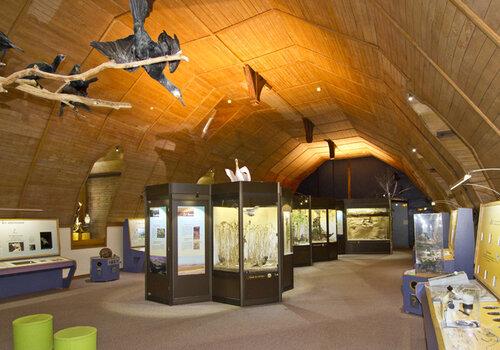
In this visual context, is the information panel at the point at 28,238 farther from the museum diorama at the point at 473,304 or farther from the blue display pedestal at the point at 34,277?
the museum diorama at the point at 473,304

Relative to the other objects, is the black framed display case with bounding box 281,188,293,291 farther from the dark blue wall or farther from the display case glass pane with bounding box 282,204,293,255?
the dark blue wall

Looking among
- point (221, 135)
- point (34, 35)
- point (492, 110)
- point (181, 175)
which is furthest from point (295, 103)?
point (492, 110)

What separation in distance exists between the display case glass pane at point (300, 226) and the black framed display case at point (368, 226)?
534 cm

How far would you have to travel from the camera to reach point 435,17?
3570mm

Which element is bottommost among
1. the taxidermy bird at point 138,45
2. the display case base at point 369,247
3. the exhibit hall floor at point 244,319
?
the display case base at point 369,247

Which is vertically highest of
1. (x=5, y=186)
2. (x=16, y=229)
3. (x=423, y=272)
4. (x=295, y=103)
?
(x=295, y=103)

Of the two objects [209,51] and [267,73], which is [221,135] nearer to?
[267,73]

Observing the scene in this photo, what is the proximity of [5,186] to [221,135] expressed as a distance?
7.78 metres

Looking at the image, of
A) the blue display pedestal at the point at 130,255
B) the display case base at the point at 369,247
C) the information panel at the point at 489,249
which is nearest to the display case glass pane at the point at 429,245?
the information panel at the point at 489,249

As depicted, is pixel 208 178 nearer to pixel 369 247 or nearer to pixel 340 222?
pixel 340 222

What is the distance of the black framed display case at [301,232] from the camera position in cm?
1342

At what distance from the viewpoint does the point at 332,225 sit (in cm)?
1653

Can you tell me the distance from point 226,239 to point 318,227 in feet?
26.4

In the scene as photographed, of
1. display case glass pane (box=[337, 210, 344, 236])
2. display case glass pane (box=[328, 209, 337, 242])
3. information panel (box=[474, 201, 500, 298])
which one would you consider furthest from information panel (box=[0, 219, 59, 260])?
display case glass pane (box=[337, 210, 344, 236])
